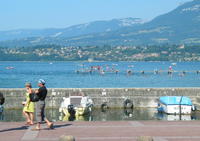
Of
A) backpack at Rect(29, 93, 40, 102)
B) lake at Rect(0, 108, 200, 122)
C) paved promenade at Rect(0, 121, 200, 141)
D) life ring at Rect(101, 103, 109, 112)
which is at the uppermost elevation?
backpack at Rect(29, 93, 40, 102)

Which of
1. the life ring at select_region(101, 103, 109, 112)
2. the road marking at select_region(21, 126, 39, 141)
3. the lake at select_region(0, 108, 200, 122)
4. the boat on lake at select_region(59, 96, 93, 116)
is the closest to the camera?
the road marking at select_region(21, 126, 39, 141)

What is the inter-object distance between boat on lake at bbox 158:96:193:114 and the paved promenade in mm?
11816

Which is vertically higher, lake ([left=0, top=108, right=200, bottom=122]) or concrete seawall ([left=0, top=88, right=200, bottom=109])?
concrete seawall ([left=0, top=88, right=200, bottom=109])

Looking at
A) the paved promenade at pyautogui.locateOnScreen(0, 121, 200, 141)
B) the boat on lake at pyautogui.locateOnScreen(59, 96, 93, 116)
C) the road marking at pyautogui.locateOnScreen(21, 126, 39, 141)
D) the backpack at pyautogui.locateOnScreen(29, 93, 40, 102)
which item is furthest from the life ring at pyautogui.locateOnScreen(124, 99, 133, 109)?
the road marking at pyautogui.locateOnScreen(21, 126, 39, 141)

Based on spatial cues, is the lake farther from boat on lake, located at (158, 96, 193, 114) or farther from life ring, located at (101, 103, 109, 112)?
boat on lake, located at (158, 96, 193, 114)

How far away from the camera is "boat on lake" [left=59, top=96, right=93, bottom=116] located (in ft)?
114

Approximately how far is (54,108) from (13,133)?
55.0ft

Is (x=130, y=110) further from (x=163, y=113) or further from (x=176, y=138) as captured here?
(x=176, y=138)

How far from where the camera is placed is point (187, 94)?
3812 centimetres

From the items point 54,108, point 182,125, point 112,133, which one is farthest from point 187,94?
point 112,133

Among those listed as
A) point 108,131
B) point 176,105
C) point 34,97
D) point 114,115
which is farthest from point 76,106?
point 108,131

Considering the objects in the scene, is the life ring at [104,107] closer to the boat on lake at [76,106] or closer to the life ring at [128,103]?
the life ring at [128,103]

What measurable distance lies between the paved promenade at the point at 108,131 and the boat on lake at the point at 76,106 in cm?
1132

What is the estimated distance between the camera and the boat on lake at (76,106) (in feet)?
114
